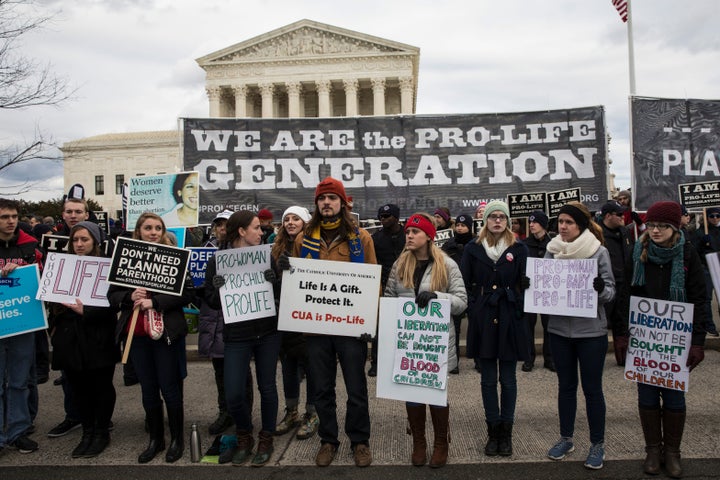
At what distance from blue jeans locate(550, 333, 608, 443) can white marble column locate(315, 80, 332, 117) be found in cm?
5959

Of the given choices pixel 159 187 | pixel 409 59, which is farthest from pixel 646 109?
pixel 409 59

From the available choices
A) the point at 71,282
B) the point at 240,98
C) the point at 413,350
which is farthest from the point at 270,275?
the point at 240,98

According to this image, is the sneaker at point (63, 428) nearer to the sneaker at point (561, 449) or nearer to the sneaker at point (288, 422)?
the sneaker at point (288, 422)

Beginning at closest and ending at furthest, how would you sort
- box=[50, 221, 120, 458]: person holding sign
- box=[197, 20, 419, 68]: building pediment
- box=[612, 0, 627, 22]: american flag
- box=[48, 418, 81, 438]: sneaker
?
box=[50, 221, 120, 458]: person holding sign → box=[48, 418, 81, 438]: sneaker → box=[612, 0, 627, 22]: american flag → box=[197, 20, 419, 68]: building pediment

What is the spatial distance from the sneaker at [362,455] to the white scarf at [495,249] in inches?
71.0

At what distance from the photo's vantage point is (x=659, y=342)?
3.94 meters

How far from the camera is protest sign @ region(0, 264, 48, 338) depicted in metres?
4.53

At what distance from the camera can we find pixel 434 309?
3.96 metres

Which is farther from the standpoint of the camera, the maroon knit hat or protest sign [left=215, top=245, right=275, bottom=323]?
protest sign [left=215, top=245, right=275, bottom=323]

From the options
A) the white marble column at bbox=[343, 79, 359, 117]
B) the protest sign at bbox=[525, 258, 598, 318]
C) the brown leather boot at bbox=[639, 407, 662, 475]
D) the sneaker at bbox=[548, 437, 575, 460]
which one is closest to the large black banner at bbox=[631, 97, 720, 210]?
the protest sign at bbox=[525, 258, 598, 318]

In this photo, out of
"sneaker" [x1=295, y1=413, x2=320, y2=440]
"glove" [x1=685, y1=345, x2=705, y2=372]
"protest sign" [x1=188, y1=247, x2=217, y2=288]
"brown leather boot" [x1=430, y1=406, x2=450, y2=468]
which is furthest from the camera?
"protest sign" [x1=188, y1=247, x2=217, y2=288]

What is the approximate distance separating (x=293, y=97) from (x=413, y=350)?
60.8 metres

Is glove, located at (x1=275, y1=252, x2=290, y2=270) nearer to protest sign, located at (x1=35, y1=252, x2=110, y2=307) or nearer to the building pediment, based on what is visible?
protest sign, located at (x1=35, y1=252, x2=110, y2=307)

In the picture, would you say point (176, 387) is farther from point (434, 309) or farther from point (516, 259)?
point (516, 259)
